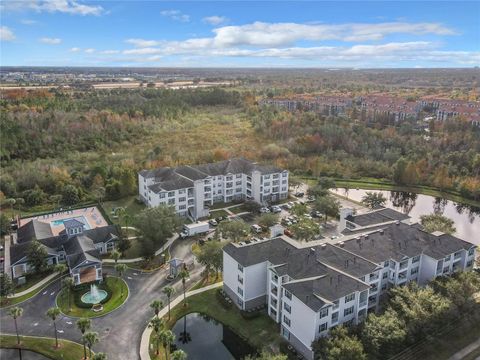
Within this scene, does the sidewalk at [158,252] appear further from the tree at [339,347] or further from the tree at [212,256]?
the tree at [339,347]

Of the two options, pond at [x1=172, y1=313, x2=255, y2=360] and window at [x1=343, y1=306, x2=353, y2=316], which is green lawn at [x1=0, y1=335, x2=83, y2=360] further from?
window at [x1=343, y1=306, x2=353, y2=316]

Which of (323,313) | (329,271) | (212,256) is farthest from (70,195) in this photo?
(323,313)

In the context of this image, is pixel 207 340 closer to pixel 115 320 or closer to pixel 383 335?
pixel 115 320

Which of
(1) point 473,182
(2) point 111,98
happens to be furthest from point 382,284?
(2) point 111,98

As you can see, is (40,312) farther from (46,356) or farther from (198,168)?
(198,168)

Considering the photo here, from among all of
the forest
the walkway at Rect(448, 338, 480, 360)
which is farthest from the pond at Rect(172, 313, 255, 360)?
the forest

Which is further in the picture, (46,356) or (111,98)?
(111,98)
